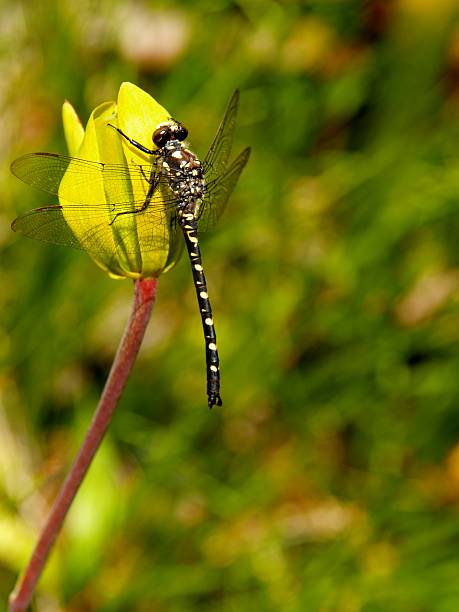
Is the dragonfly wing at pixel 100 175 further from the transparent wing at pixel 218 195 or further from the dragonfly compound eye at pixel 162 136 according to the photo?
the transparent wing at pixel 218 195

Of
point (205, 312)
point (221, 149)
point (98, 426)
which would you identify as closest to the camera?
point (98, 426)

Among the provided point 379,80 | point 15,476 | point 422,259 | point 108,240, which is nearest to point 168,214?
point 108,240

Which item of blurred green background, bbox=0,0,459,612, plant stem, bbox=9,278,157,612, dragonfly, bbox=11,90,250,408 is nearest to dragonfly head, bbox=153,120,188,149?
dragonfly, bbox=11,90,250,408

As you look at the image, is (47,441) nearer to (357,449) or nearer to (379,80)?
(357,449)

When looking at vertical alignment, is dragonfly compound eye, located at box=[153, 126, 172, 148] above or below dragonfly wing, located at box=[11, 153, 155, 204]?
above

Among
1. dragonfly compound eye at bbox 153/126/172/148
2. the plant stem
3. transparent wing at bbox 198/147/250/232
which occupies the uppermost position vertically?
transparent wing at bbox 198/147/250/232

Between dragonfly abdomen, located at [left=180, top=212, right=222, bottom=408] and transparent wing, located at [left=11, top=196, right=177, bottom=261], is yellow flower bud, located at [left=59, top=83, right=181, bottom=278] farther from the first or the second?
dragonfly abdomen, located at [left=180, top=212, right=222, bottom=408]

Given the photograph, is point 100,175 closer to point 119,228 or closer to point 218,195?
point 119,228

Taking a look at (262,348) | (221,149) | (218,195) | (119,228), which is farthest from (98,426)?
(262,348)
